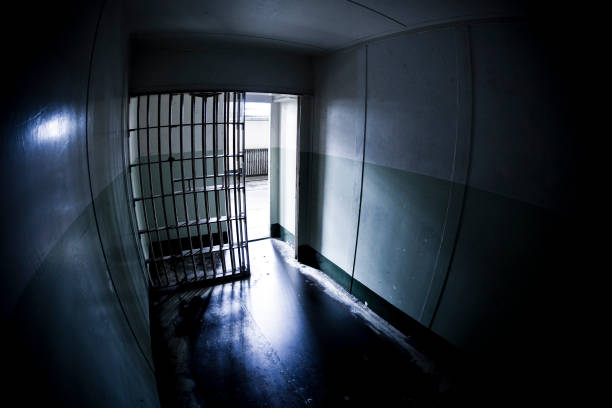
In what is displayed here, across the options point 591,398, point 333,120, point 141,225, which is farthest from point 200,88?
point 591,398

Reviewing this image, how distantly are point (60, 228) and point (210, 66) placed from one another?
3.04 metres

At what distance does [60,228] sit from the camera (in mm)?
881

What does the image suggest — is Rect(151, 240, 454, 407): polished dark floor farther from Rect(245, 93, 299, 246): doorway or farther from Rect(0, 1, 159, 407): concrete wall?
Rect(245, 93, 299, 246): doorway

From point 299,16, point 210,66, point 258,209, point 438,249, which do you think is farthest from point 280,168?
point 438,249

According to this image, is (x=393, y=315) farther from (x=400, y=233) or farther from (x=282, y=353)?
(x=282, y=353)

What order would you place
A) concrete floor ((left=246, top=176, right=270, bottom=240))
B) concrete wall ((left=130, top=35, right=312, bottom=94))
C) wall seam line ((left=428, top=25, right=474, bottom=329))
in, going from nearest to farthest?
wall seam line ((left=428, top=25, right=474, bottom=329)), concrete wall ((left=130, top=35, right=312, bottom=94)), concrete floor ((left=246, top=176, right=270, bottom=240))

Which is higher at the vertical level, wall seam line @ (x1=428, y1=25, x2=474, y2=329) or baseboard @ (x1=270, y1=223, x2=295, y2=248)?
wall seam line @ (x1=428, y1=25, x2=474, y2=329)

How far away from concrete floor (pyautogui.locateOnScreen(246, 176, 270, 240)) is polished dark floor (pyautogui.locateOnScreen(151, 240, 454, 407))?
6.43 ft

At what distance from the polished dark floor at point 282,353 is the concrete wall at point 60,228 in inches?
45.8

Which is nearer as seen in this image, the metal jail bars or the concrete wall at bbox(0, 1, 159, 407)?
the concrete wall at bbox(0, 1, 159, 407)

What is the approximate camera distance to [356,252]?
365cm

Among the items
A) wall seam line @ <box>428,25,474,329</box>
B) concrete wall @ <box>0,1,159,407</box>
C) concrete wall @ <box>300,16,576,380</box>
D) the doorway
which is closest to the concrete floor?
the doorway

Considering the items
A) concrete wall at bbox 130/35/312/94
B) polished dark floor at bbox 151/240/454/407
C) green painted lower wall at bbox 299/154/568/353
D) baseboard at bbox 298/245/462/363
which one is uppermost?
concrete wall at bbox 130/35/312/94

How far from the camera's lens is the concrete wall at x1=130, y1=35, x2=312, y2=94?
3111mm
